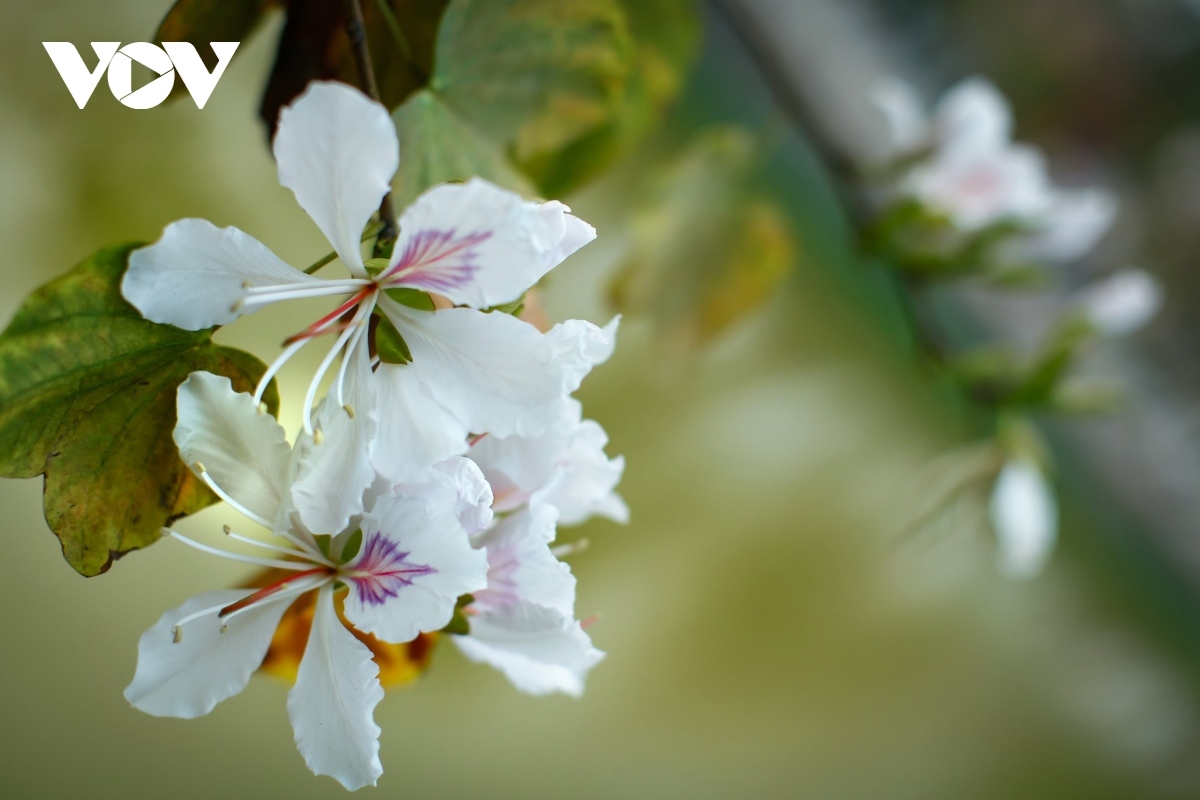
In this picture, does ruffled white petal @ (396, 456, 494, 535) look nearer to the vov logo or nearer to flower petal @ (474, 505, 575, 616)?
flower petal @ (474, 505, 575, 616)

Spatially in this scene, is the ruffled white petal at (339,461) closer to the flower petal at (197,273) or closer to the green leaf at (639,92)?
the flower petal at (197,273)

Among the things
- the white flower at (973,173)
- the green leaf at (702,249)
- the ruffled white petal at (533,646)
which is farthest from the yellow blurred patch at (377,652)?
the white flower at (973,173)

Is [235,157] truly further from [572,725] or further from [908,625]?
[908,625]

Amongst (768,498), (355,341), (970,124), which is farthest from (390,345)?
(768,498)

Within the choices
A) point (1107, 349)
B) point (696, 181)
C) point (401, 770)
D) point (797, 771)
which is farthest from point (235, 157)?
point (1107, 349)

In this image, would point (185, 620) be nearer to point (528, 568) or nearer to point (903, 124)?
point (528, 568)

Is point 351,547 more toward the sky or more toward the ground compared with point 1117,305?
more toward the sky

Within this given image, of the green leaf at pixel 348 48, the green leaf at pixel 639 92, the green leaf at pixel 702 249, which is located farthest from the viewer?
the green leaf at pixel 702 249
